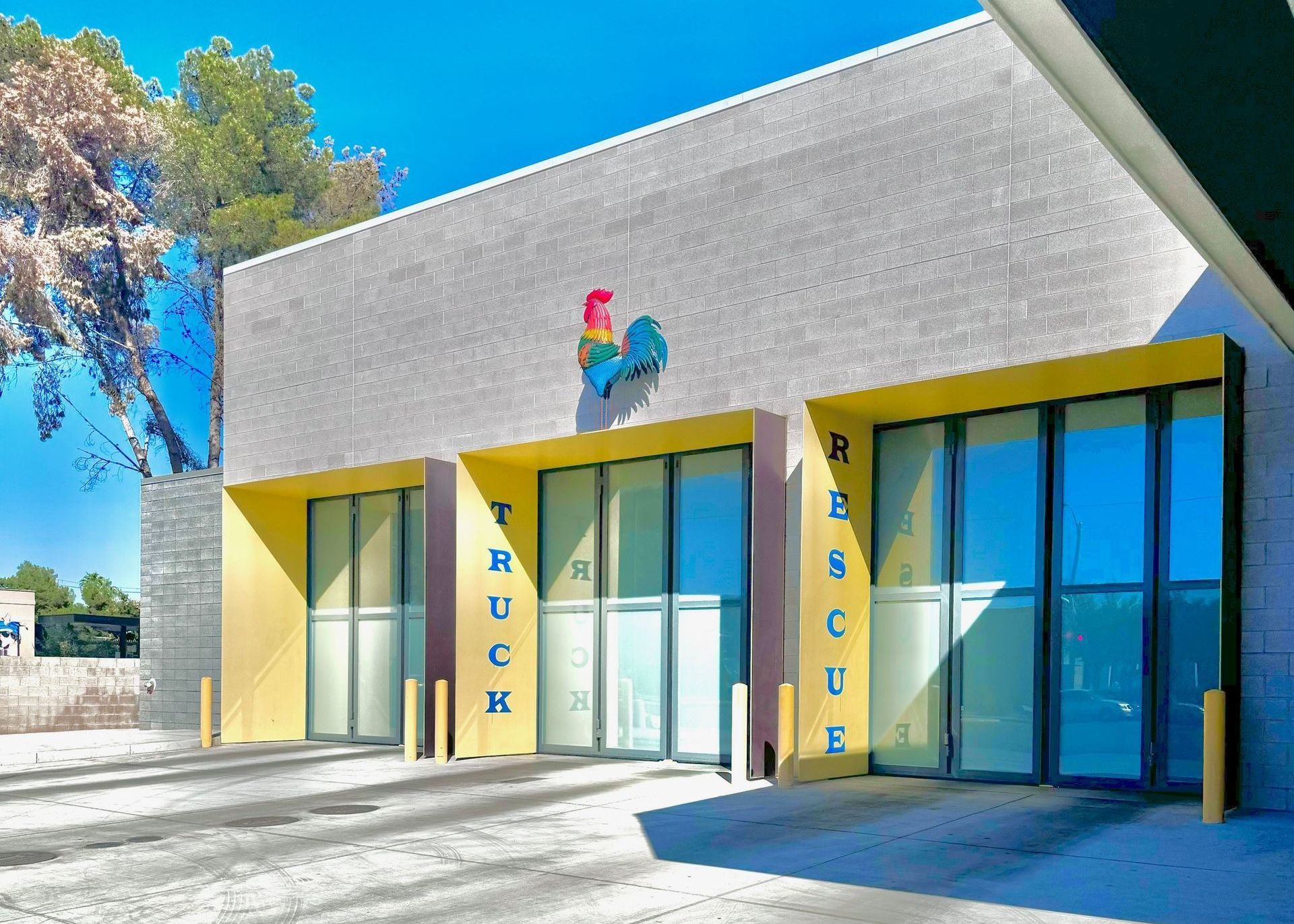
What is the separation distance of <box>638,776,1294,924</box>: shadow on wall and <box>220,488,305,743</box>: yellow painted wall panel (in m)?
9.68

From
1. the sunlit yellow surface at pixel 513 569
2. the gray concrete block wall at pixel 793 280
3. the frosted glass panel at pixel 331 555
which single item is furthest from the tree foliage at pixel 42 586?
the sunlit yellow surface at pixel 513 569

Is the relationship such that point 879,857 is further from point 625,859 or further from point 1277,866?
point 1277,866

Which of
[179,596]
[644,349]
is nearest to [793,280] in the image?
[644,349]

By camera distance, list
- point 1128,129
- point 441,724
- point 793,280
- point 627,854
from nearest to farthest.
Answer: point 1128,129, point 627,854, point 793,280, point 441,724

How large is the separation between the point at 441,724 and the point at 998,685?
21.9 feet

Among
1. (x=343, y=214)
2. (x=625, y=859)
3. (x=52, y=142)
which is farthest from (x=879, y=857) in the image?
(x=343, y=214)

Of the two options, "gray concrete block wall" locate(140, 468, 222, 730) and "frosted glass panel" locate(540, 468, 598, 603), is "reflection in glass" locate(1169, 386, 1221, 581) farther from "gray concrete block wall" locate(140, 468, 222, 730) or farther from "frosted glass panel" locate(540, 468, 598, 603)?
"gray concrete block wall" locate(140, 468, 222, 730)

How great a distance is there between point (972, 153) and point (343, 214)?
32.7 metres

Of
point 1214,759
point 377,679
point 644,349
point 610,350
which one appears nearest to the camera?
point 1214,759

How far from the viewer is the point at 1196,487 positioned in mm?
11375

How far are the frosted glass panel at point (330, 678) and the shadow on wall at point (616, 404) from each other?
5892 mm

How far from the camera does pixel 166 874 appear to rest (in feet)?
27.8

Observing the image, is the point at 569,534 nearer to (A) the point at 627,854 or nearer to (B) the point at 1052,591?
(B) the point at 1052,591

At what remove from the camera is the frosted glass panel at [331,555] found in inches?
751
